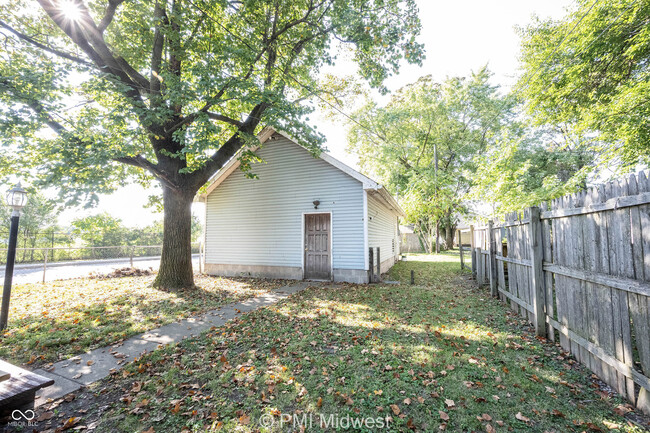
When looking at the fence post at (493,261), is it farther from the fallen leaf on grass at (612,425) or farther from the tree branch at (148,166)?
the tree branch at (148,166)

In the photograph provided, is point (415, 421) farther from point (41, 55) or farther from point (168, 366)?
point (41, 55)

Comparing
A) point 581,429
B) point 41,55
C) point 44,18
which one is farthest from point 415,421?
point 44,18

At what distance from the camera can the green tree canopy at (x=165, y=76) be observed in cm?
598

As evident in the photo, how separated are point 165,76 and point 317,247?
6825 mm

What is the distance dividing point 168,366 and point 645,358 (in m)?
5.10

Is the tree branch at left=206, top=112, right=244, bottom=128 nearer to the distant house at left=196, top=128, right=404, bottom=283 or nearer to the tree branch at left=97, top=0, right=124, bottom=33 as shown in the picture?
the distant house at left=196, top=128, right=404, bottom=283

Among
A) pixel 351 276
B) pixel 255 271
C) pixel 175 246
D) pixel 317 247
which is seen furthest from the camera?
pixel 255 271

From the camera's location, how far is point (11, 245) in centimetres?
464

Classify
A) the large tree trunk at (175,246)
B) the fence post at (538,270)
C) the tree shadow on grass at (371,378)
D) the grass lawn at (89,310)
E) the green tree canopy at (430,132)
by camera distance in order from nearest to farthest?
the tree shadow on grass at (371,378) → the grass lawn at (89,310) → the fence post at (538,270) → the large tree trunk at (175,246) → the green tree canopy at (430,132)

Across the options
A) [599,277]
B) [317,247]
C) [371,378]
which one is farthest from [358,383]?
[317,247]

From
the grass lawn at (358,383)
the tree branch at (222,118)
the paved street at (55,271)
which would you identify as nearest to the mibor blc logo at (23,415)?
the grass lawn at (358,383)

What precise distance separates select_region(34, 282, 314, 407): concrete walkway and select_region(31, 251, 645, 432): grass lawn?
265 mm

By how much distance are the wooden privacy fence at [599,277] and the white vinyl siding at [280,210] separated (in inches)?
213

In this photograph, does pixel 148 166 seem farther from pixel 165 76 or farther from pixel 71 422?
pixel 71 422
